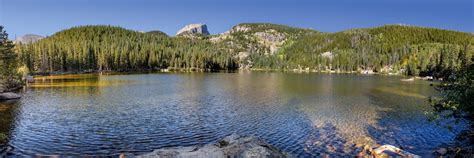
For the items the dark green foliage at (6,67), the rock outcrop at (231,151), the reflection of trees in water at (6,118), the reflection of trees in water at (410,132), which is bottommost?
the reflection of trees in water at (410,132)

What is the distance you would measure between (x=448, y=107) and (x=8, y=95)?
7132 centimetres

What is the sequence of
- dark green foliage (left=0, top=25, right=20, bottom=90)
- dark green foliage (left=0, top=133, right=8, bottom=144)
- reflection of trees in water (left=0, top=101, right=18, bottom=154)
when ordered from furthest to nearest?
dark green foliage (left=0, top=25, right=20, bottom=90)
reflection of trees in water (left=0, top=101, right=18, bottom=154)
dark green foliage (left=0, top=133, right=8, bottom=144)

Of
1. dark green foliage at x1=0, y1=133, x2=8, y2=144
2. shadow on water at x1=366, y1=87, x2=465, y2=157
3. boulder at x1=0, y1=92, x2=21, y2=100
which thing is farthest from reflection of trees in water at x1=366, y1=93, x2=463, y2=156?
boulder at x1=0, y1=92, x2=21, y2=100

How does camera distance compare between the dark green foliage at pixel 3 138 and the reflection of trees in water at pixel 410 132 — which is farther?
the reflection of trees in water at pixel 410 132

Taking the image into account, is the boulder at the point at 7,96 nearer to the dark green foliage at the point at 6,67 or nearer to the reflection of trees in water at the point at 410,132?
the dark green foliage at the point at 6,67

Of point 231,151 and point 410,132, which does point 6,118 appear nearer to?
point 231,151

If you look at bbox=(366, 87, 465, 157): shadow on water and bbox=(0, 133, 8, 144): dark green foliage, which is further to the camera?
bbox=(366, 87, 465, 157): shadow on water

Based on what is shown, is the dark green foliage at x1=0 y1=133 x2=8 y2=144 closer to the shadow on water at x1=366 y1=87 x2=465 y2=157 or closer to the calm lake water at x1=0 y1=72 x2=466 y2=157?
the calm lake water at x1=0 y1=72 x2=466 y2=157

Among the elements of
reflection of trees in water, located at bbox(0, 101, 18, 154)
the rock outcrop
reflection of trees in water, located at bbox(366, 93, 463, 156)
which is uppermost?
the rock outcrop

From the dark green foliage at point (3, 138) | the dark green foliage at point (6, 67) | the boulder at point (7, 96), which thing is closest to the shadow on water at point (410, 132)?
the dark green foliage at point (3, 138)

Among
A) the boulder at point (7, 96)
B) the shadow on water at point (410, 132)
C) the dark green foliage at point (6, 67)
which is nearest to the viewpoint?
the shadow on water at point (410, 132)

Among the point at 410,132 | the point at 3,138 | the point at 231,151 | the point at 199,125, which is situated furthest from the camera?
the point at 199,125

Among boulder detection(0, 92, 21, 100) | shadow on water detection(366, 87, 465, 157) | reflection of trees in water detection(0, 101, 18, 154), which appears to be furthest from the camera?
boulder detection(0, 92, 21, 100)

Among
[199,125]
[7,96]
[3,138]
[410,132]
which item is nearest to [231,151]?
[199,125]
